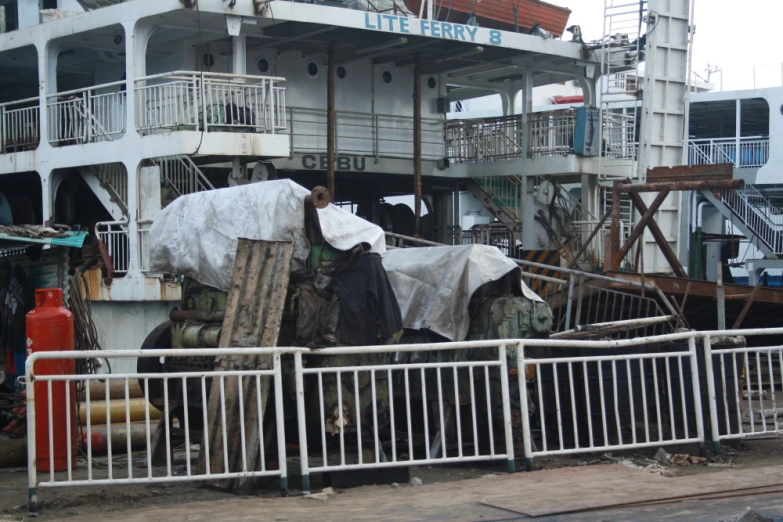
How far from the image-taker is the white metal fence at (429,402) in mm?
7582

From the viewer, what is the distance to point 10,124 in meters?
21.4

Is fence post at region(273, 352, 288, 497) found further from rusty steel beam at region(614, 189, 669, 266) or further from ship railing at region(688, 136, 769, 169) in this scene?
ship railing at region(688, 136, 769, 169)

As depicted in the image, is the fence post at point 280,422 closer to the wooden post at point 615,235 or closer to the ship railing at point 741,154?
the wooden post at point 615,235

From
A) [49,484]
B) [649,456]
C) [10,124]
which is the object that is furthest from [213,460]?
[10,124]

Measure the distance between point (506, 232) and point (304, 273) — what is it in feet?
55.8

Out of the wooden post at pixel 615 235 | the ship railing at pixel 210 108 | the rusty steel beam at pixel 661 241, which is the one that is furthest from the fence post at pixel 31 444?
the wooden post at pixel 615 235

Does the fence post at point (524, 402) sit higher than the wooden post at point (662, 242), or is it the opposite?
the wooden post at point (662, 242)

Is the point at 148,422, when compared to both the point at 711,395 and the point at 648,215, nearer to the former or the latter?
the point at 711,395

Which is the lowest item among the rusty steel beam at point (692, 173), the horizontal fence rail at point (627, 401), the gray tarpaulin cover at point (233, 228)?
the horizontal fence rail at point (627, 401)

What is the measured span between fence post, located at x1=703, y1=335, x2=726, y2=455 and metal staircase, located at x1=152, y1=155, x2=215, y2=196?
11466 millimetres

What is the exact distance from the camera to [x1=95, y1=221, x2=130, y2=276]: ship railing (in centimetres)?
1822

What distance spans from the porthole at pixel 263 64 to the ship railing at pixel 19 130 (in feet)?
16.2

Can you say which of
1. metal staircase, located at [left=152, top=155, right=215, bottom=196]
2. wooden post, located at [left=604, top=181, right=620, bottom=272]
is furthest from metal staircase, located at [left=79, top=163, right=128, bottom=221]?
wooden post, located at [left=604, top=181, right=620, bottom=272]

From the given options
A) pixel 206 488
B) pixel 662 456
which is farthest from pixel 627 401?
pixel 206 488
